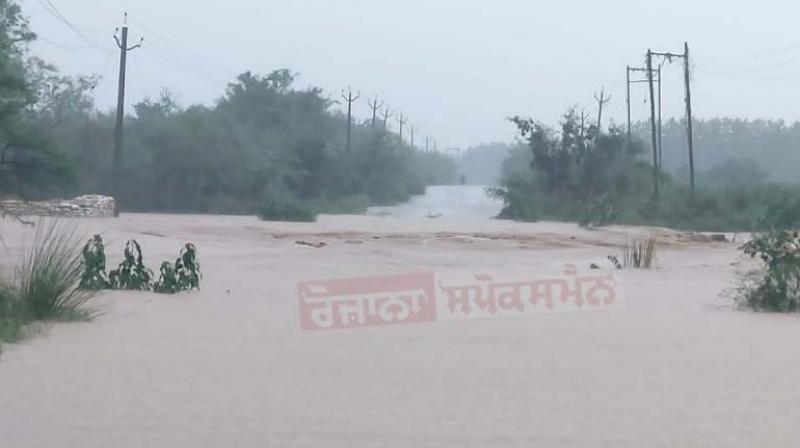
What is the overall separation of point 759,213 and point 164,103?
40.3 m

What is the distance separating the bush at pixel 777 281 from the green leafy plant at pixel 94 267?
9.15m

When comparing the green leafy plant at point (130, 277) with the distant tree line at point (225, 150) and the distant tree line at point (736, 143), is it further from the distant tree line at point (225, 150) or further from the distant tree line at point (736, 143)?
the distant tree line at point (736, 143)

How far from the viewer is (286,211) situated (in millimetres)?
58281

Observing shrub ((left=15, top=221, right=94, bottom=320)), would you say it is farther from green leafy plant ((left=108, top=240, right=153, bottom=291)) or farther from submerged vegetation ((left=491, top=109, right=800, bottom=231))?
submerged vegetation ((left=491, top=109, right=800, bottom=231))

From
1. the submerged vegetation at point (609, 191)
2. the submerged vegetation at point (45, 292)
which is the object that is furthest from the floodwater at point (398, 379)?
the submerged vegetation at point (609, 191)

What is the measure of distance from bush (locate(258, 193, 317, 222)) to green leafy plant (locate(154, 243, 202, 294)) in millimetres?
37665

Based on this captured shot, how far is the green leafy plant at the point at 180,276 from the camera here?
18.4 m

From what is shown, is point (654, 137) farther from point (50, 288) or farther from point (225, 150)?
point (50, 288)

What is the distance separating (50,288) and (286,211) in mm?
43967

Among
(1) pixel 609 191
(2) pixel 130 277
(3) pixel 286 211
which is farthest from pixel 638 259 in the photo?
(1) pixel 609 191

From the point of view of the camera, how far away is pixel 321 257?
99.0 ft

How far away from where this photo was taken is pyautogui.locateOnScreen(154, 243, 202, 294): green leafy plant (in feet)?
60.3

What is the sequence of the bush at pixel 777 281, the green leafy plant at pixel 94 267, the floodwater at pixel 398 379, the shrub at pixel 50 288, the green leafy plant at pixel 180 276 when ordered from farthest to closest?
the green leafy plant at pixel 180 276
the bush at pixel 777 281
the green leafy plant at pixel 94 267
the shrub at pixel 50 288
the floodwater at pixel 398 379

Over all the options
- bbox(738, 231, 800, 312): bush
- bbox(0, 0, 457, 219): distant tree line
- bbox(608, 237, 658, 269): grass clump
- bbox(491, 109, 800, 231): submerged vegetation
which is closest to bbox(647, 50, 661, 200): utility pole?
bbox(491, 109, 800, 231): submerged vegetation
